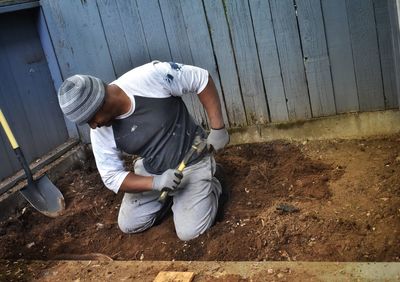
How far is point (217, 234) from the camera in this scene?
2.97m

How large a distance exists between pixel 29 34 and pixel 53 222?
6.19ft

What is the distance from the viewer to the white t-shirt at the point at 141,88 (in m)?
3.01

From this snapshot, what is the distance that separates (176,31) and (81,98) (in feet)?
4.97

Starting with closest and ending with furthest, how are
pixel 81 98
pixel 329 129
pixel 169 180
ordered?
1. pixel 81 98
2. pixel 169 180
3. pixel 329 129

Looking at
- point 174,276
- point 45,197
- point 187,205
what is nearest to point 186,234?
point 187,205

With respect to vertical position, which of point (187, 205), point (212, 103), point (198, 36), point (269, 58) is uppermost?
point (198, 36)

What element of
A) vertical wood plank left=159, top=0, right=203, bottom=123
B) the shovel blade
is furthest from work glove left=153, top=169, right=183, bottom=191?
vertical wood plank left=159, top=0, right=203, bottom=123

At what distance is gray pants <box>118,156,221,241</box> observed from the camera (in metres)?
3.11

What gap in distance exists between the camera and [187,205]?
322 cm

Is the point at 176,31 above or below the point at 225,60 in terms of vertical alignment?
above

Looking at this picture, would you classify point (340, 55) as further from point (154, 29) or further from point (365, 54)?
point (154, 29)

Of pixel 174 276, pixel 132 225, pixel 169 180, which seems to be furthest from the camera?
pixel 132 225

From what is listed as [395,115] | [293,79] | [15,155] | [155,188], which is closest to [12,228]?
[15,155]

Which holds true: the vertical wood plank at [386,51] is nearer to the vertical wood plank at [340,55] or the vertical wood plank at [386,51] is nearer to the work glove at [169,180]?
the vertical wood plank at [340,55]
